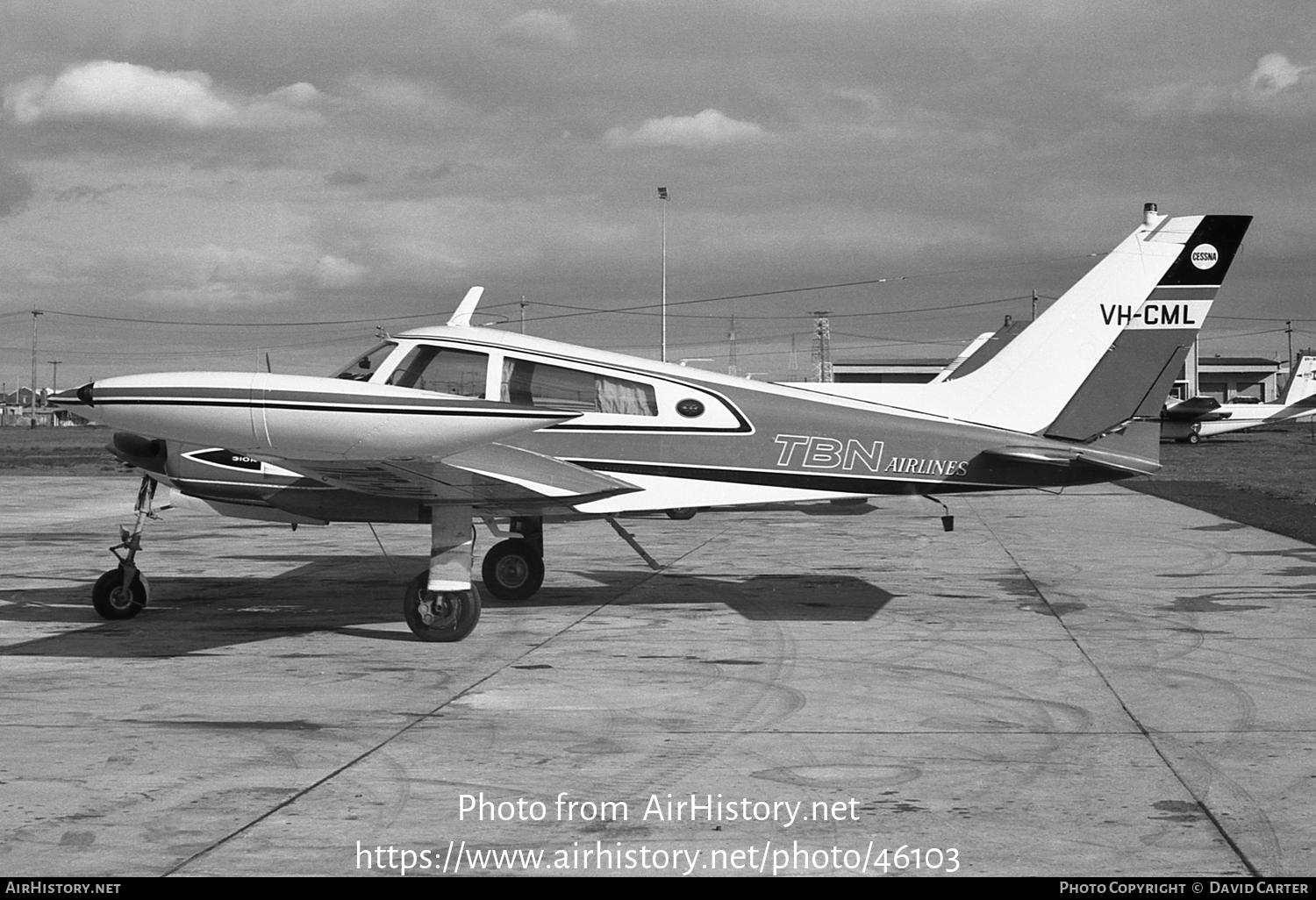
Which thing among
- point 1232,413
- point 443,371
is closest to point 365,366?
point 443,371

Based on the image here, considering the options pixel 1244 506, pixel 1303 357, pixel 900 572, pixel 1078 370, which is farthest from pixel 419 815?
pixel 1303 357

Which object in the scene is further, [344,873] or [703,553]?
[703,553]

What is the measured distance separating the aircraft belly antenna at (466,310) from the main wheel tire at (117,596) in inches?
151

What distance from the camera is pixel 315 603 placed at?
13.4 metres

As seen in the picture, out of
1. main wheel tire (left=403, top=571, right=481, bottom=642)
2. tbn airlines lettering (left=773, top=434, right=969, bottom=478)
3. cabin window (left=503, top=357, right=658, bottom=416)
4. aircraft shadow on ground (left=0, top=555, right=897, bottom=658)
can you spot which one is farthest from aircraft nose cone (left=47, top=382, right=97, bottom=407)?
tbn airlines lettering (left=773, top=434, right=969, bottom=478)

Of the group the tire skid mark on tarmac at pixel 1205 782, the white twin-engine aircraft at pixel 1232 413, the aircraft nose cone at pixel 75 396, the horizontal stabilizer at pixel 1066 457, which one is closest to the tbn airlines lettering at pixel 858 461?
the horizontal stabilizer at pixel 1066 457

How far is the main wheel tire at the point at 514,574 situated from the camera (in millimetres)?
13383

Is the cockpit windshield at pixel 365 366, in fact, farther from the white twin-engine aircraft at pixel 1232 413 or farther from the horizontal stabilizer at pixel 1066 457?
the white twin-engine aircraft at pixel 1232 413

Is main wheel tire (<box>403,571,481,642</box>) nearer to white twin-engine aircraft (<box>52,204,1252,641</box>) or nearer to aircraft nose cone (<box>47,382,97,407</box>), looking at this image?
white twin-engine aircraft (<box>52,204,1252,641</box>)

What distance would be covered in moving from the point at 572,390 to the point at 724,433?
1.49 m

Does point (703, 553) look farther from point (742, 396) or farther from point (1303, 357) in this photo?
point (1303, 357)

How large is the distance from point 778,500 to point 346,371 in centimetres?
419

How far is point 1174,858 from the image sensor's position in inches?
208

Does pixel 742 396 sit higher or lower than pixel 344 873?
higher
